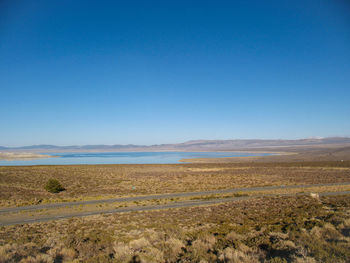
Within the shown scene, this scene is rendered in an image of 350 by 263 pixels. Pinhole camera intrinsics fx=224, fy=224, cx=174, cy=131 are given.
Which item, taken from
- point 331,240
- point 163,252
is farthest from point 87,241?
point 331,240

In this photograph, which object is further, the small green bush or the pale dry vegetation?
the small green bush

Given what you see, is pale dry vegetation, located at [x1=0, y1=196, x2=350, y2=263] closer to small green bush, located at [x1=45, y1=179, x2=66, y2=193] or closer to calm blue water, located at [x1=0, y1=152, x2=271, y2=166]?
small green bush, located at [x1=45, y1=179, x2=66, y2=193]

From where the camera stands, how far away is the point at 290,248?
26.3ft

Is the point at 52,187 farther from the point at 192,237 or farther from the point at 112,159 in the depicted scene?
the point at 112,159

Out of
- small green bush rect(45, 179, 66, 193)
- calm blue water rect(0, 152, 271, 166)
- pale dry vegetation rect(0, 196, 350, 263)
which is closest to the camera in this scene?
pale dry vegetation rect(0, 196, 350, 263)

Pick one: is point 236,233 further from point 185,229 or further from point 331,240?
point 331,240

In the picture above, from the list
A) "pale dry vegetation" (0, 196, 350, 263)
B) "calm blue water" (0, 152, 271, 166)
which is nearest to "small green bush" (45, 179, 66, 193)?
"pale dry vegetation" (0, 196, 350, 263)

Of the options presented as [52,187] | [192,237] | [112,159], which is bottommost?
[112,159]

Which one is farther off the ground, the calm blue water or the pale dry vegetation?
the pale dry vegetation

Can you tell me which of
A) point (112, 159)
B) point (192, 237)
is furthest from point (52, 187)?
point (112, 159)

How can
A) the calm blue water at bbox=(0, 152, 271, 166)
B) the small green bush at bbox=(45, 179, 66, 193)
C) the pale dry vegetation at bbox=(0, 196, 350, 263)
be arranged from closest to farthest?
the pale dry vegetation at bbox=(0, 196, 350, 263)
the small green bush at bbox=(45, 179, 66, 193)
the calm blue water at bbox=(0, 152, 271, 166)

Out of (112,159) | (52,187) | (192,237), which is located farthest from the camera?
(112,159)

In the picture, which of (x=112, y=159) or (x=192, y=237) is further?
(x=112, y=159)

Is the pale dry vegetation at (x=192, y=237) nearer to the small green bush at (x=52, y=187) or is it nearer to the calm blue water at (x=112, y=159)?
the small green bush at (x=52, y=187)
